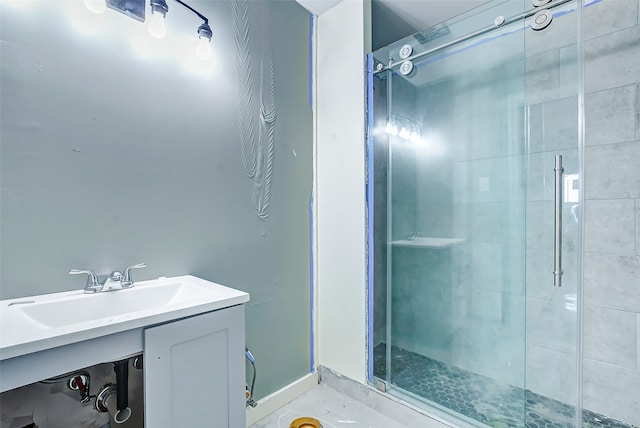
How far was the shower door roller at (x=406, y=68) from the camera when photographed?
1.62 m

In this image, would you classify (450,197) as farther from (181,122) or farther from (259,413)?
(259,413)

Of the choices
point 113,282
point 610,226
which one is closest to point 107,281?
point 113,282

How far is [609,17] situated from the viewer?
4.84 ft

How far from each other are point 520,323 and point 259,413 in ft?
4.28

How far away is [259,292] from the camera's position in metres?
1.54

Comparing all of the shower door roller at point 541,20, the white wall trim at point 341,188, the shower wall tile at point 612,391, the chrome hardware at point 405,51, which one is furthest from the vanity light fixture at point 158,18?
the shower wall tile at point 612,391

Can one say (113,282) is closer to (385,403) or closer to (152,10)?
(152,10)

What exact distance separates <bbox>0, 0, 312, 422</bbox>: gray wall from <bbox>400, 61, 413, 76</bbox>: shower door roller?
55 cm

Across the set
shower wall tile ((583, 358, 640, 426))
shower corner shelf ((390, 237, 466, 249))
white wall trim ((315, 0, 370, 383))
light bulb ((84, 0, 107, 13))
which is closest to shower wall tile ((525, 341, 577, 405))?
shower wall tile ((583, 358, 640, 426))

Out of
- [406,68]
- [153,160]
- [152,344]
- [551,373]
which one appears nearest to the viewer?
[152,344]

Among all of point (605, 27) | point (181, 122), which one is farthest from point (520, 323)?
point (181, 122)

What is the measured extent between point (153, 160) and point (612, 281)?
217cm

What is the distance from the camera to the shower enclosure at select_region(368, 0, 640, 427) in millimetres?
1238

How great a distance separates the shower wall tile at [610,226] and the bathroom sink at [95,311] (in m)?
1.72
